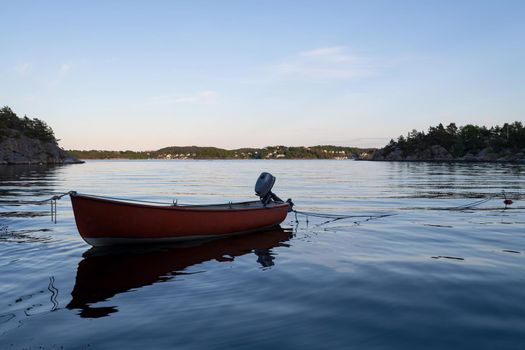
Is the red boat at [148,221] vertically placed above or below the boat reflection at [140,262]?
above

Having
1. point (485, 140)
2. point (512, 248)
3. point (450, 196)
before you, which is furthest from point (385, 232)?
point (485, 140)

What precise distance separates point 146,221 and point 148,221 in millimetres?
70

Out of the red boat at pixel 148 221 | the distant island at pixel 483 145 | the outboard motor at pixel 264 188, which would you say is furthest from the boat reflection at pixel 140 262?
the distant island at pixel 483 145

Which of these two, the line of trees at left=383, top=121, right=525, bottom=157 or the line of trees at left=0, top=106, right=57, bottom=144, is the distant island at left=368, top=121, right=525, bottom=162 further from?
the line of trees at left=0, top=106, right=57, bottom=144

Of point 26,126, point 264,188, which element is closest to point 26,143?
point 26,126

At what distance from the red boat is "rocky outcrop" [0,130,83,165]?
135788mm

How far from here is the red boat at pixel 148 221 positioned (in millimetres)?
12984

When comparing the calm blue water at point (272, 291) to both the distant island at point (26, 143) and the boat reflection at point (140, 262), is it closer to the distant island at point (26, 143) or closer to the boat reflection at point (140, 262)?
the boat reflection at point (140, 262)

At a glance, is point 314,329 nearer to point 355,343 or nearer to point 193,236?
point 355,343

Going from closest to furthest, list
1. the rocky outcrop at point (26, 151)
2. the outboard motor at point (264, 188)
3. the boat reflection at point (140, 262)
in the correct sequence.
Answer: the boat reflection at point (140, 262), the outboard motor at point (264, 188), the rocky outcrop at point (26, 151)

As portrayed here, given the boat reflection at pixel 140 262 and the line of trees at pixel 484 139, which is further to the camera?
A: the line of trees at pixel 484 139

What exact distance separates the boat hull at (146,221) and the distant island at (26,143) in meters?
136

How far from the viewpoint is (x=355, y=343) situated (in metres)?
6.66

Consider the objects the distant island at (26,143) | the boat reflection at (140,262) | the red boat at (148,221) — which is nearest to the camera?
the boat reflection at (140,262)
